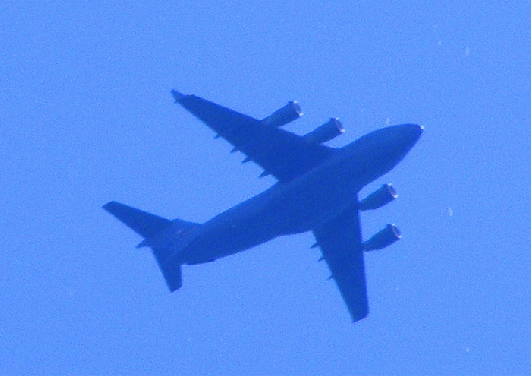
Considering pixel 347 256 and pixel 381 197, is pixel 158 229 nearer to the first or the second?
pixel 347 256

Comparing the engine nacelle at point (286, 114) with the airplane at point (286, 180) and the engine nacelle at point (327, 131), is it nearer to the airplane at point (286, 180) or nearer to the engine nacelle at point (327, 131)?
the airplane at point (286, 180)

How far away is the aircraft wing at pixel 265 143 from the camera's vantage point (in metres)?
45.4

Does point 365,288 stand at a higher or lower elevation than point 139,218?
lower

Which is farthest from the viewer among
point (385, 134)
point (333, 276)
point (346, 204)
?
point (333, 276)

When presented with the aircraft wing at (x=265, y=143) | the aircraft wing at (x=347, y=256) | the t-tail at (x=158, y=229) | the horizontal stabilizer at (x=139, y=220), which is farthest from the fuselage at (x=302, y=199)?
the horizontal stabilizer at (x=139, y=220)

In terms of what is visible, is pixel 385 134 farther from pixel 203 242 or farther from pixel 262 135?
pixel 203 242

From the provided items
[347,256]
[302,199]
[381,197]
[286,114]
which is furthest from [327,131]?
[347,256]

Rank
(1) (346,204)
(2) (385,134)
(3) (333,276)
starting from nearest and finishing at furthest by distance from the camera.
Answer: (2) (385,134) → (1) (346,204) → (3) (333,276)

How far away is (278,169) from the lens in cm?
4722

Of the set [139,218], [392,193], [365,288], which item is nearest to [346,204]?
[392,193]

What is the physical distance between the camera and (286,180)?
47.3 m

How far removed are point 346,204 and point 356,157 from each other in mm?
3474

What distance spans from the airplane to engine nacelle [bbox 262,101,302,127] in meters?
0.04

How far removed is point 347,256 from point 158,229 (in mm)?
8287
